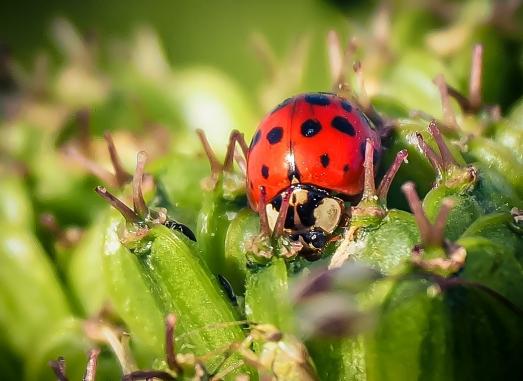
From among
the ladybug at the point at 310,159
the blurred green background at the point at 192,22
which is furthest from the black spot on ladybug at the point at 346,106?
the blurred green background at the point at 192,22

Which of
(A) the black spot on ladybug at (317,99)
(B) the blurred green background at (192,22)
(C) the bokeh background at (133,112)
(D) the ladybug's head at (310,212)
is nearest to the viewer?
(D) the ladybug's head at (310,212)

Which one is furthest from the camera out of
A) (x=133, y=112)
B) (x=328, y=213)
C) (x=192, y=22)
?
(x=192, y=22)

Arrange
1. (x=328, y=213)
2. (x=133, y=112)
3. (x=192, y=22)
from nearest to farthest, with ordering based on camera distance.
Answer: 1. (x=328, y=213)
2. (x=133, y=112)
3. (x=192, y=22)

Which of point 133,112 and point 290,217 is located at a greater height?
point 133,112

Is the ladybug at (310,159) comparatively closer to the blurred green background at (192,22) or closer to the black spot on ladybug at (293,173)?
the black spot on ladybug at (293,173)

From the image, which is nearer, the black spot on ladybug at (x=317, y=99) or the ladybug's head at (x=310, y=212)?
the ladybug's head at (x=310, y=212)

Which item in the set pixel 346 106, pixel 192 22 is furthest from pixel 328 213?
pixel 192 22

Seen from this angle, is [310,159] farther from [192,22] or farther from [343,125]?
[192,22]

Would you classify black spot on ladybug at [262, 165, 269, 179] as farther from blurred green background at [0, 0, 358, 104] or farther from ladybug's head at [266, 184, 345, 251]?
blurred green background at [0, 0, 358, 104]
